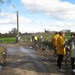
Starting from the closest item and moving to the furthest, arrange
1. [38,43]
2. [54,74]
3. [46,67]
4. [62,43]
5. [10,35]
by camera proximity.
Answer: [54,74], [62,43], [46,67], [38,43], [10,35]

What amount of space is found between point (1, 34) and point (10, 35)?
4553 millimetres

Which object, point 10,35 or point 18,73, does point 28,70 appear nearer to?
point 18,73

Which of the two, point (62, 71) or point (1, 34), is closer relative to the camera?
point (62, 71)

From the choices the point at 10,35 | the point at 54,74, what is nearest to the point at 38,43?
the point at 54,74

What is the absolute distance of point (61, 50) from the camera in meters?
12.7

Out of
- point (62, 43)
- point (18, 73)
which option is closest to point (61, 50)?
point (62, 43)

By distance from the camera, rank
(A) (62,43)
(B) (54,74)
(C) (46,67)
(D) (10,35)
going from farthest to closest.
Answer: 1. (D) (10,35)
2. (C) (46,67)
3. (A) (62,43)
4. (B) (54,74)

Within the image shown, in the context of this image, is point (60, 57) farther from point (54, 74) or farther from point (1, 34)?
point (1, 34)

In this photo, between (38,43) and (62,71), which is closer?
(62,71)

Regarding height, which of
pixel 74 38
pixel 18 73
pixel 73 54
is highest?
pixel 74 38

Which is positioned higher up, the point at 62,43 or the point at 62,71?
the point at 62,43

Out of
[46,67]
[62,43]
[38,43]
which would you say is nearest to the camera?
[62,43]

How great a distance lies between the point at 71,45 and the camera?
40.3ft

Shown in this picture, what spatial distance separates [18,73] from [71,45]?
2818 millimetres
